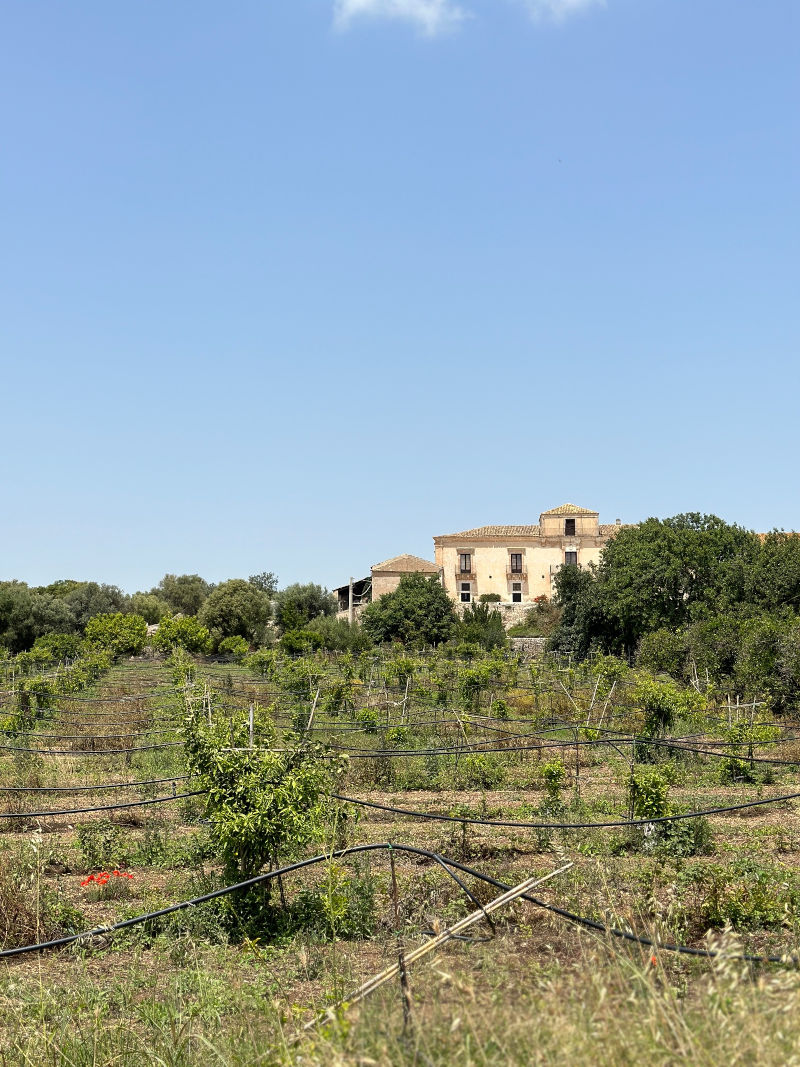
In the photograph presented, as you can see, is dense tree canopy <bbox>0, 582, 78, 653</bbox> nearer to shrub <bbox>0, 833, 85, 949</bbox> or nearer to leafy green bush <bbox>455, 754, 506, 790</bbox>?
leafy green bush <bbox>455, 754, 506, 790</bbox>

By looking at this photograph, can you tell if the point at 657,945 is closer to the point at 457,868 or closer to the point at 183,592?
the point at 457,868

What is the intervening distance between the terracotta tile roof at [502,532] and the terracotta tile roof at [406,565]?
168 cm

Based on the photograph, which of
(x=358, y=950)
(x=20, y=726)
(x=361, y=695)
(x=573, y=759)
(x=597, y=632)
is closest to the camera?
(x=358, y=950)

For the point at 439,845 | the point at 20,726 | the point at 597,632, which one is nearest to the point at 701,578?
the point at 597,632

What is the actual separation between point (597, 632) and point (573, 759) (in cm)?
2408

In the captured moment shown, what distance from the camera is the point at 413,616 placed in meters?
44.4

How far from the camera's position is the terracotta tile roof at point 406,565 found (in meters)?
56.6

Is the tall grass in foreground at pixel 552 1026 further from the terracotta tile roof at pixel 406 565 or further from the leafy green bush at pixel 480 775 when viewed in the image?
the terracotta tile roof at pixel 406 565

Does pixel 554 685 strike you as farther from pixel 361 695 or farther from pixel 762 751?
pixel 762 751

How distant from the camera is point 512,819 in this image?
9812 mm

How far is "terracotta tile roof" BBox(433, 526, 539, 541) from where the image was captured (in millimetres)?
57688

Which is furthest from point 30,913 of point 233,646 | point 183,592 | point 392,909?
point 183,592

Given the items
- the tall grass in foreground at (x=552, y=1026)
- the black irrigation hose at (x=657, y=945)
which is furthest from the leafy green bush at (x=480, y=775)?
the tall grass in foreground at (x=552, y=1026)

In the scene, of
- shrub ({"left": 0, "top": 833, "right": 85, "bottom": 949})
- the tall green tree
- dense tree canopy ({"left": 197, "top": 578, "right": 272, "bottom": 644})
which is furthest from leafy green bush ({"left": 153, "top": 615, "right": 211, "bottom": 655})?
shrub ({"left": 0, "top": 833, "right": 85, "bottom": 949})
